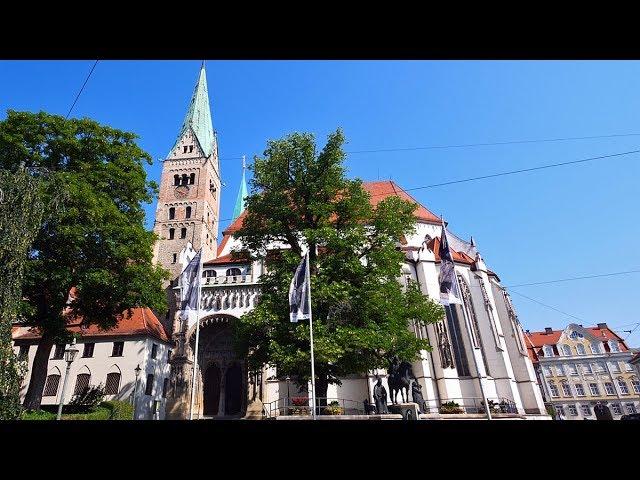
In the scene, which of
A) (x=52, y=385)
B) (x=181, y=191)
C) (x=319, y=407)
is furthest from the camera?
(x=181, y=191)

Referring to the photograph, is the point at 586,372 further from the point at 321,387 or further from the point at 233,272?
the point at 321,387

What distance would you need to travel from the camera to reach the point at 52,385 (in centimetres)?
2577

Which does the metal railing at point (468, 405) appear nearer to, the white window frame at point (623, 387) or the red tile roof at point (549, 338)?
the red tile roof at point (549, 338)

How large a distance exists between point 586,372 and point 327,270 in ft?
167

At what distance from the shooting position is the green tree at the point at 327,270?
51.1 ft

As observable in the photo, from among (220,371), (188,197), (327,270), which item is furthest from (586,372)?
(188,197)

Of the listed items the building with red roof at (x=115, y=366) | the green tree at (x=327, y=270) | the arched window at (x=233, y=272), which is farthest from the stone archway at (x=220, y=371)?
the green tree at (x=327, y=270)

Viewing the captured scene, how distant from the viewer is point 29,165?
1794 centimetres

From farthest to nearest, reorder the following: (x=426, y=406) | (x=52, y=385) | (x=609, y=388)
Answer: (x=609, y=388), (x=52, y=385), (x=426, y=406)

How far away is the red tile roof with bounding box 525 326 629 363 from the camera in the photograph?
2072 inches

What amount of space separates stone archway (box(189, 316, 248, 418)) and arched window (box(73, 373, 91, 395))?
6901 mm

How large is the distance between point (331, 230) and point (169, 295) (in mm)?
20960
